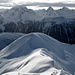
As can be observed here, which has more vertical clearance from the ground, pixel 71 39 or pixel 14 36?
pixel 14 36

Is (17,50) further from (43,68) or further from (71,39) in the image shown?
(71,39)

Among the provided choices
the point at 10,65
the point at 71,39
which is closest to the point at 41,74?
the point at 10,65

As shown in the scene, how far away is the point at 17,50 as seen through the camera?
21781 mm

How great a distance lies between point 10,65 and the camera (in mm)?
17641

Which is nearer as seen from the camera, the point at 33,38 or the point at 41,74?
the point at 41,74

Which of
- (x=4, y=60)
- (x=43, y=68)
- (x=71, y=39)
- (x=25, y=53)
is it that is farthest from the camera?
(x=71, y=39)

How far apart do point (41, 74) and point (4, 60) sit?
8.65m

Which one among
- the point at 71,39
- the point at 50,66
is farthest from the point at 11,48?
the point at 71,39

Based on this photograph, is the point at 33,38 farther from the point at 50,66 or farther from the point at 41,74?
the point at 41,74

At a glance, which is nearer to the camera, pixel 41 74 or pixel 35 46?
pixel 41 74

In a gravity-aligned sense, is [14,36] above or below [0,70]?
below

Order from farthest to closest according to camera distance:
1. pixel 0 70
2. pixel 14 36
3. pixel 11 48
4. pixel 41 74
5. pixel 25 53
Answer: pixel 14 36 < pixel 11 48 < pixel 25 53 < pixel 0 70 < pixel 41 74

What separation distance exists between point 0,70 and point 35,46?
275 inches

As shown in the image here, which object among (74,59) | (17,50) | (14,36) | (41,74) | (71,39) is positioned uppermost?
(41,74)
